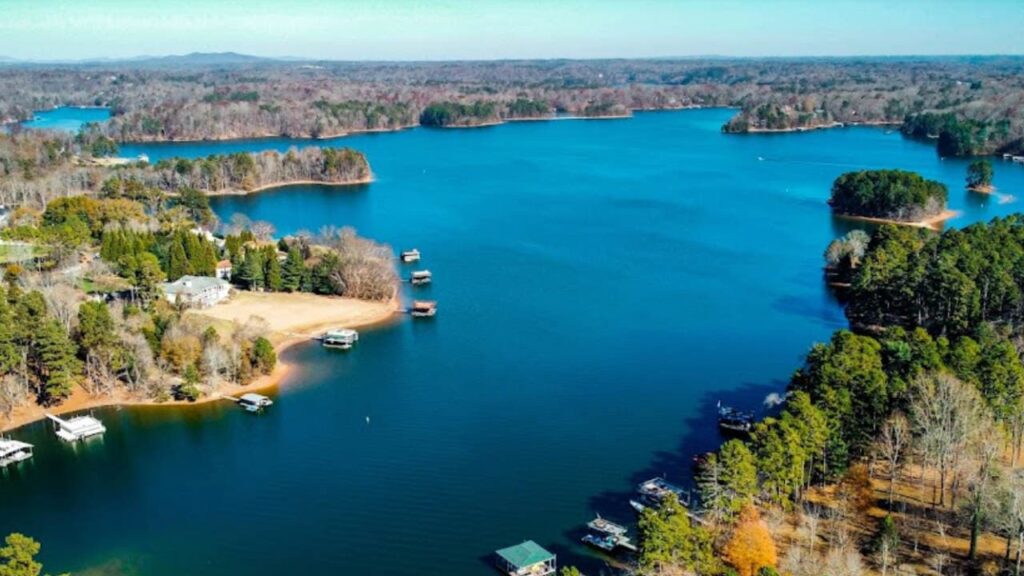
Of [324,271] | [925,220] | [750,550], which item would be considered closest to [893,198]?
[925,220]

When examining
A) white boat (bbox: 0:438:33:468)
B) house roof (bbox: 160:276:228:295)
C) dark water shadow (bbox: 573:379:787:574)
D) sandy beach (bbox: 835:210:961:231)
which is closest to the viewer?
dark water shadow (bbox: 573:379:787:574)

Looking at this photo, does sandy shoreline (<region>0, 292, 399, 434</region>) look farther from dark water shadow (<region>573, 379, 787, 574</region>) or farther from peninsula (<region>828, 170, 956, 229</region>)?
peninsula (<region>828, 170, 956, 229</region>)

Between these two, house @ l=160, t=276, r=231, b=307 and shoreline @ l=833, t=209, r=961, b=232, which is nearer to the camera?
house @ l=160, t=276, r=231, b=307

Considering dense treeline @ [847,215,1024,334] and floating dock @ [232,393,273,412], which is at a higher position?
dense treeline @ [847,215,1024,334]

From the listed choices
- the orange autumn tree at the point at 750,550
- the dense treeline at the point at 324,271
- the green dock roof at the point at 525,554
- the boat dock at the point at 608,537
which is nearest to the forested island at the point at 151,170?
the dense treeline at the point at 324,271

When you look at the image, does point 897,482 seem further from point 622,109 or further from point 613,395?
point 622,109

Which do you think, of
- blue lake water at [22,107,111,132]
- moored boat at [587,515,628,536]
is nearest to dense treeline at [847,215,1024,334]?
moored boat at [587,515,628,536]

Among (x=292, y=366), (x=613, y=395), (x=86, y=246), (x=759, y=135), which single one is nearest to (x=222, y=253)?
(x=86, y=246)

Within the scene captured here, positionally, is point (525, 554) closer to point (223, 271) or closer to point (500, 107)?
point (223, 271)
